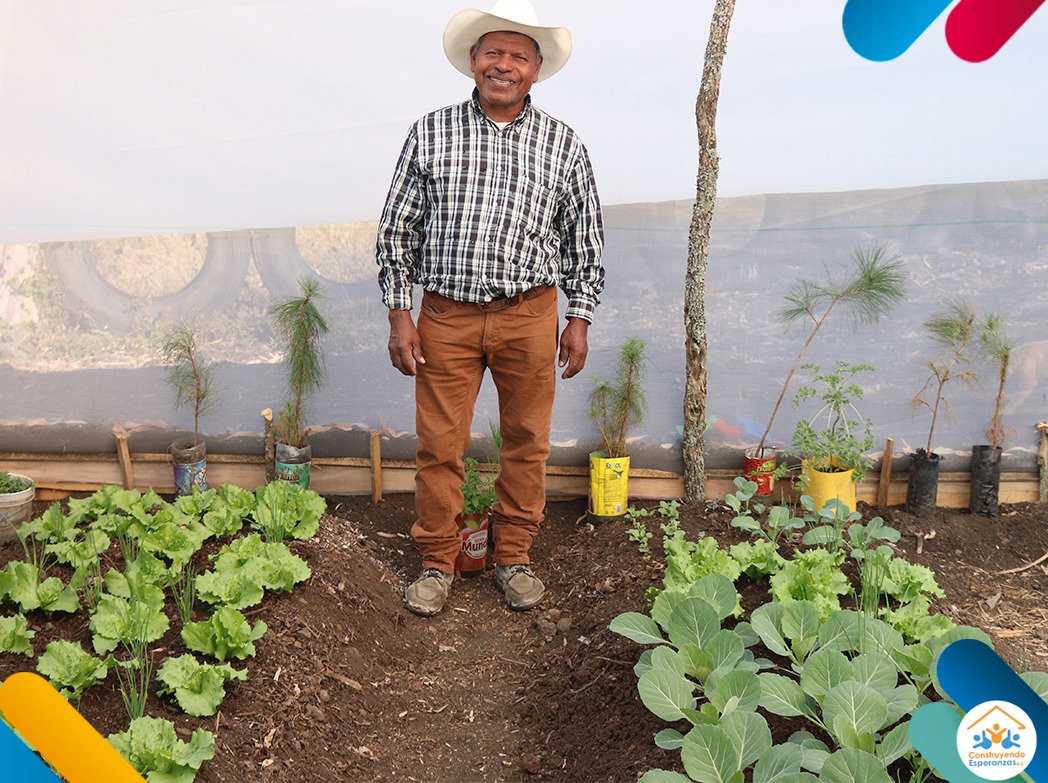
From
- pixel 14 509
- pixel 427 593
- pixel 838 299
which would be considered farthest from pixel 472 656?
pixel 838 299

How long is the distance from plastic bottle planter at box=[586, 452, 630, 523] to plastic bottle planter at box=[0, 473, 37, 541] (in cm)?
234

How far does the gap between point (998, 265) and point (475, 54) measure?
2416 millimetres

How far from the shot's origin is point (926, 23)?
0.67m

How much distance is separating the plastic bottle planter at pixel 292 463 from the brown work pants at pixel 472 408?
0.78m

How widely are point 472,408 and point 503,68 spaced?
1.17 meters

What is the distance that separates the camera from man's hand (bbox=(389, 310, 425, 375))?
3309 mm

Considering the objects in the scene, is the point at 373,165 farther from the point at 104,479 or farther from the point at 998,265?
the point at 998,265

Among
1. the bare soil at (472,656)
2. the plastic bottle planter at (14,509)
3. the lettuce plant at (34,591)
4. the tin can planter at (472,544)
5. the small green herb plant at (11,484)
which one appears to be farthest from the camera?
the small green herb plant at (11,484)

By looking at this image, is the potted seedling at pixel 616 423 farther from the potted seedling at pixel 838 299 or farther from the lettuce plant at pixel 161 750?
the lettuce plant at pixel 161 750

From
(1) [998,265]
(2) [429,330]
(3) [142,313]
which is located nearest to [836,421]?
(1) [998,265]

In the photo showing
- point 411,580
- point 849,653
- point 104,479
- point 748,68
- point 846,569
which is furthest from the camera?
point 104,479

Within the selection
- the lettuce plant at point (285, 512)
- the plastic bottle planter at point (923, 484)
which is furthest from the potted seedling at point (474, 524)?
the plastic bottle planter at point (923, 484)

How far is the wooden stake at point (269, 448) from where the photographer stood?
13.8 feet

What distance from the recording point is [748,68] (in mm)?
4031
